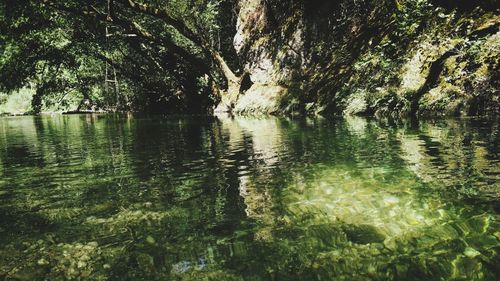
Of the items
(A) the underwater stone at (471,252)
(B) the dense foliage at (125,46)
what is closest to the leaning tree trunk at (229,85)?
(B) the dense foliage at (125,46)

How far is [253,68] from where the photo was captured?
2516 cm

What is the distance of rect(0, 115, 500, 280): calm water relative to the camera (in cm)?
288

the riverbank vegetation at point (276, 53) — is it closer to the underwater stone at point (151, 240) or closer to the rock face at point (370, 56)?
the rock face at point (370, 56)

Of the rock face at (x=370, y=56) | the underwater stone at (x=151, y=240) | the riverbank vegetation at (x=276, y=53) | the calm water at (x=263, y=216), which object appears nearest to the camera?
the calm water at (x=263, y=216)

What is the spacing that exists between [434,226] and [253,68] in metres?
22.4

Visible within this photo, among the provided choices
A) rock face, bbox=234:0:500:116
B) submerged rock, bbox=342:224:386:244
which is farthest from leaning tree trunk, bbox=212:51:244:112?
submerged rock, bbox=342:224:386:244

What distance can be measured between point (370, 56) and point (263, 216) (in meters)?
14.7

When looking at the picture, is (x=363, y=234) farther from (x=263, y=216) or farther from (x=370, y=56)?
(x=370, y=56)

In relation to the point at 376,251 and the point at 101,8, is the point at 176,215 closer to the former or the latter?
the point at 376,251

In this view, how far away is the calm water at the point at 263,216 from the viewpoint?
2875 mm

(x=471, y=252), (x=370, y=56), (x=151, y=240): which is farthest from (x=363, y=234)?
(x=370, y=56)

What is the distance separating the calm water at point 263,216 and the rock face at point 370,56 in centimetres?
665

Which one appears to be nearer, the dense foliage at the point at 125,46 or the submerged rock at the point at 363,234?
the submerged rock at the point at 363,234

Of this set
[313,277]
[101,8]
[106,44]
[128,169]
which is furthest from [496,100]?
[106,44]
